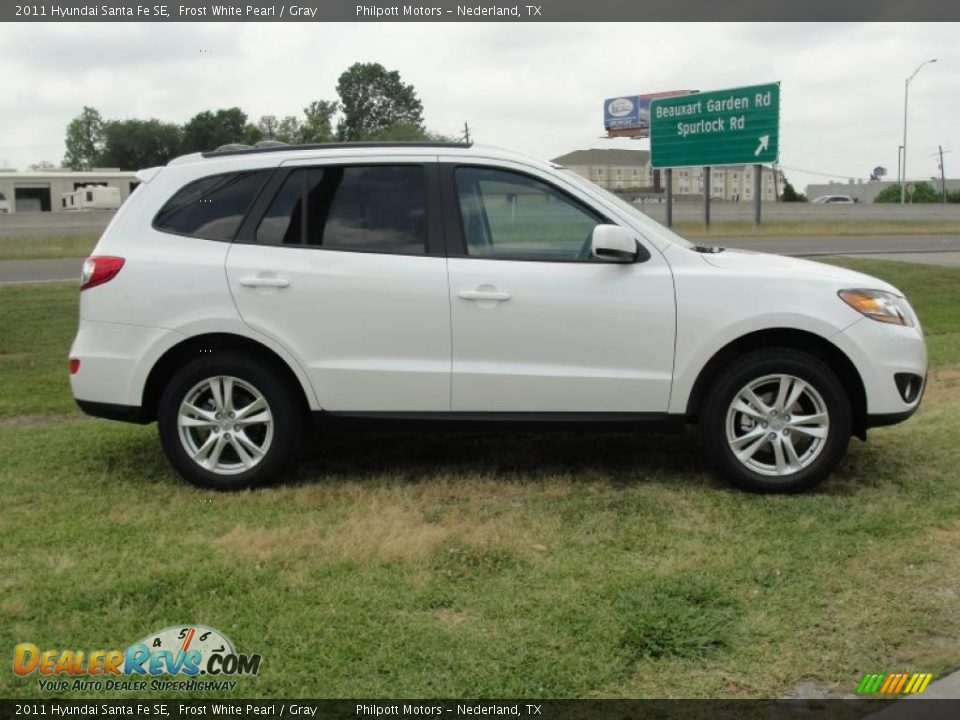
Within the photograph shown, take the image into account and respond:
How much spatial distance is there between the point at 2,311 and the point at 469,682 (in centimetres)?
1092

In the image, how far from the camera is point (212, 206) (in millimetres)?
5578

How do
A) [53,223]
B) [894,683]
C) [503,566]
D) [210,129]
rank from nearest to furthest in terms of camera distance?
[894,683], [503,566], [53,223], [210,129]

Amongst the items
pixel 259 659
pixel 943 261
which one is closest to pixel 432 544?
pixel 259 659

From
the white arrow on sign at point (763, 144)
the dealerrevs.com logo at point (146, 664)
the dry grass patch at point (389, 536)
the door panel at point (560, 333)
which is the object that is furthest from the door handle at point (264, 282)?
the white arrow on sign at point (763, 144)

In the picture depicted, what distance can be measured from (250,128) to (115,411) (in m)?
75.5

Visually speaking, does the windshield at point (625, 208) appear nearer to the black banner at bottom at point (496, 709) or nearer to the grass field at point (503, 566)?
the grass field at point (503, 566)

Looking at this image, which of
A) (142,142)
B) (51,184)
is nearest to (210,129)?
(142,142)

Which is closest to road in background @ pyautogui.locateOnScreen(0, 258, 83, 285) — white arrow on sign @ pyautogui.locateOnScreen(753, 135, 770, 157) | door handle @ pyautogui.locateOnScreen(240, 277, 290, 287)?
door handle @ pyautogui.locateOnScreen(240, 277, 290, 287)

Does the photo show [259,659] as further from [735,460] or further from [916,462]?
[916,462]

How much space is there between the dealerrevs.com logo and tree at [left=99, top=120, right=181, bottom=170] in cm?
8972

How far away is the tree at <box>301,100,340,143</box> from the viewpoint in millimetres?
73000

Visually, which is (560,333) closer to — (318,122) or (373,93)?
(318,122)

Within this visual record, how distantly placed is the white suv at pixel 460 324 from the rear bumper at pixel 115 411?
0.04ft

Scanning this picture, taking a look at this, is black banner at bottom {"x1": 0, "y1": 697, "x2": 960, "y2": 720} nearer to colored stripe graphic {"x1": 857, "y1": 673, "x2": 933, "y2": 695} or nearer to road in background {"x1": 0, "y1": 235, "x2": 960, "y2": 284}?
colored stripe graphic {"x1": 857, "y1": 673, "x2": 933, "y2": 695}
